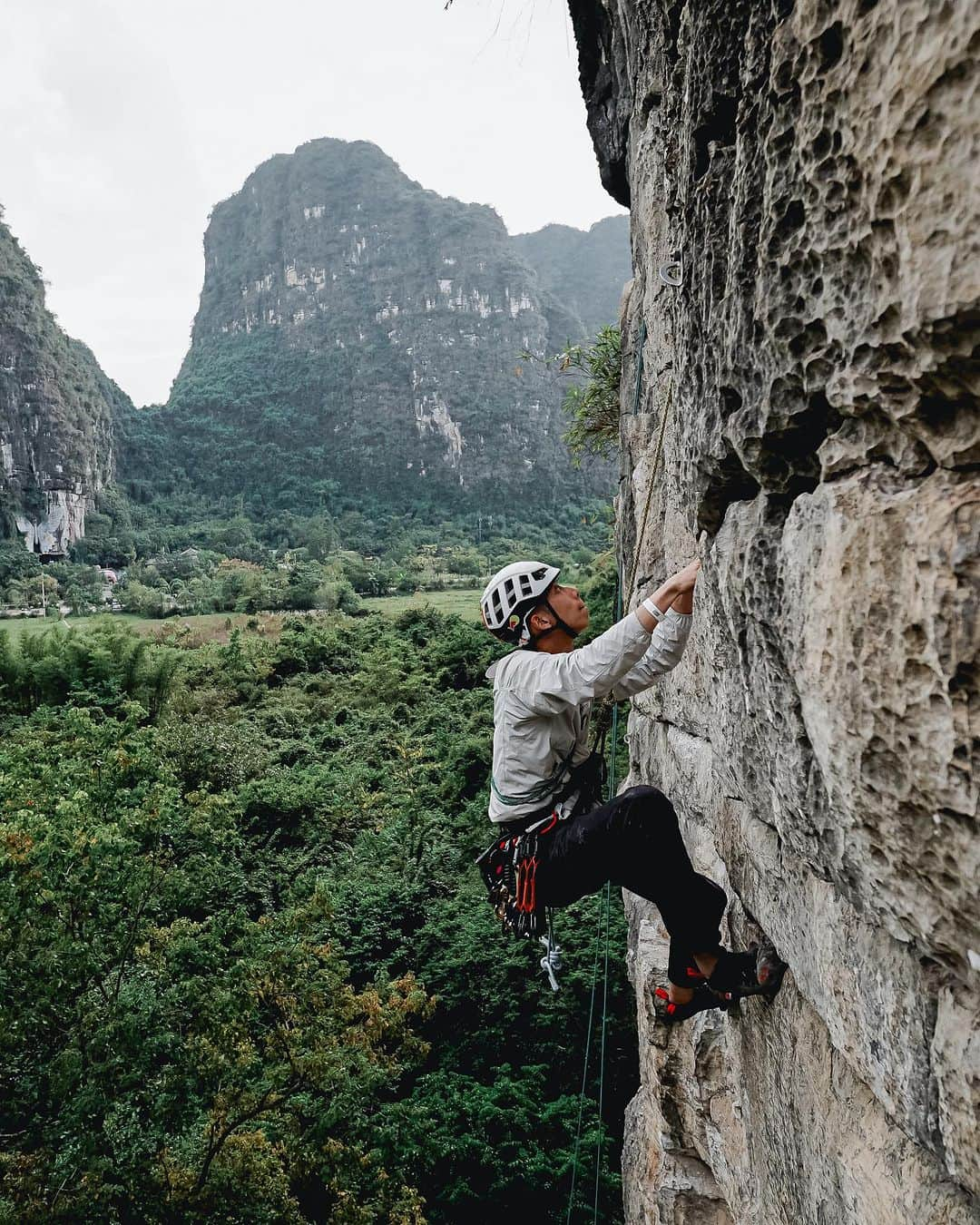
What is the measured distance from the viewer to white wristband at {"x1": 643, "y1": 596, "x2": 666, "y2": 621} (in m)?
1.80

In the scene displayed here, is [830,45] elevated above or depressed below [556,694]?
above

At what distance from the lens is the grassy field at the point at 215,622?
22641mm

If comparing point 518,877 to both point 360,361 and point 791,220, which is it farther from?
point 360,361

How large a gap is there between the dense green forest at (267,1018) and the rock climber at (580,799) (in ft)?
8.82

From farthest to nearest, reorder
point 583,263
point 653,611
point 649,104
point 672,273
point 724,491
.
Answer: point 583,263
point 649,104
point 653,611
point 672,273
point 724,491

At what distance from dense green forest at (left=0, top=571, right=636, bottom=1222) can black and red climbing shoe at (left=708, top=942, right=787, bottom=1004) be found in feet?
10.7

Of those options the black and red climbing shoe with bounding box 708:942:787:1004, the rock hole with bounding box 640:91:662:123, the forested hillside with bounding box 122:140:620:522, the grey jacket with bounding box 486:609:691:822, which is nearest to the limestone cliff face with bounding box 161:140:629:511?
the forested hillside with bounding box 122:140:620:522

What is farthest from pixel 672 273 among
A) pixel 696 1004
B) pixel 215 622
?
pixel 215 622

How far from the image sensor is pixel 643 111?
3018 millimetres

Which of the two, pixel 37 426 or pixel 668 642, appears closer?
pixel 668 642

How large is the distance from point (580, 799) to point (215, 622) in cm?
2580

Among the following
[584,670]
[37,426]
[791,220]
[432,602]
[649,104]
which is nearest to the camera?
[791,220]

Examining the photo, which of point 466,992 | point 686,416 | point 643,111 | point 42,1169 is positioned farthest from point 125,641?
point 686,416

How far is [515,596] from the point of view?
2.19 meters
